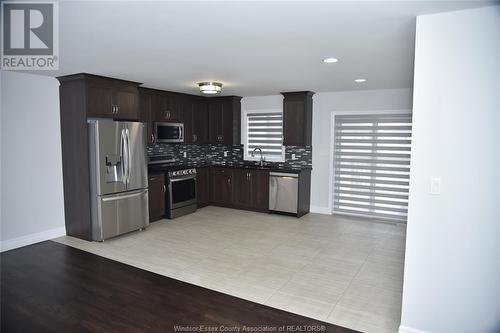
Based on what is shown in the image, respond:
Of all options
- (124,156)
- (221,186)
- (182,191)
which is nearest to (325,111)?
Answer: (221,186)

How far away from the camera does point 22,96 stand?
460cm

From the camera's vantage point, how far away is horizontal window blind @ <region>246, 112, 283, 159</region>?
7086 mm

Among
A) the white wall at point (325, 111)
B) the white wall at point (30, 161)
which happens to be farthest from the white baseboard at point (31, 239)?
the white wall at point (325, 111)

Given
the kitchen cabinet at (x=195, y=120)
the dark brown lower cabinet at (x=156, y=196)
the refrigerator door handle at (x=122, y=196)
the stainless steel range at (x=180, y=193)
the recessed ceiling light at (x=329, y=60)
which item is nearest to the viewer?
the recessed ceiling light at (x=329, y=60)

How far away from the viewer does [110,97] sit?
5004 mm

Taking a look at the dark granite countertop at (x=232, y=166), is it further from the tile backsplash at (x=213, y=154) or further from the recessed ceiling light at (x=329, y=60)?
the recessed ceiling light at (x=329, y=60)

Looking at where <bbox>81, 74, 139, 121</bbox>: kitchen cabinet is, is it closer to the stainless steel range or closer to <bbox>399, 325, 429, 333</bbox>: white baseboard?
the stainless steel range

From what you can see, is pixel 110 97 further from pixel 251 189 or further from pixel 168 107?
pixel 251 189

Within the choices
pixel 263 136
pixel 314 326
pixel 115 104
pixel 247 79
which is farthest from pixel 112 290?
pixel 263 136

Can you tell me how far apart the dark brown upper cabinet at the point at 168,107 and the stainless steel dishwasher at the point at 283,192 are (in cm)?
225

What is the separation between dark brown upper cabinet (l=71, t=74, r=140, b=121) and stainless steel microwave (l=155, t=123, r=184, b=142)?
0.82 m

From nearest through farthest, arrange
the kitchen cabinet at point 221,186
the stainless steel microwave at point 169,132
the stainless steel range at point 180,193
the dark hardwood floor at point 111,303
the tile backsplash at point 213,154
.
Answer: the dark hardwood floor at point 111,303, the stainless steel range at point 180,193, the stainless steel microwave at point 169,132, the tile backsplash at point 213,154, the kitchen cabinet at point 221,186

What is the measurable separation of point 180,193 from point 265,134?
223 centimetres

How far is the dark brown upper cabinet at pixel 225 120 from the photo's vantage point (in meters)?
7.28
